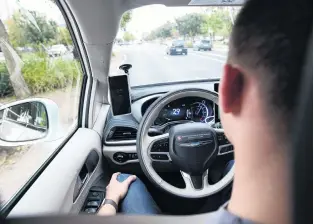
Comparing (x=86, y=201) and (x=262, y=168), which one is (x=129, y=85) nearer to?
(x=86, y=201)

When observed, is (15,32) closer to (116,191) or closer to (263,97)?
(116,191)

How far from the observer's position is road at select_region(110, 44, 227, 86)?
2.26m

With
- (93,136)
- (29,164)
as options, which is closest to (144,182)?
(93,136)

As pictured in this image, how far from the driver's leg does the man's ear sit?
891 millimetres

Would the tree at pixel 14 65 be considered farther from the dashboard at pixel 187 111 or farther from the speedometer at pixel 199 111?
the speedometer at pixel 199 111

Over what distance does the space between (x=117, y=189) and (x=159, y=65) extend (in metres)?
1.20

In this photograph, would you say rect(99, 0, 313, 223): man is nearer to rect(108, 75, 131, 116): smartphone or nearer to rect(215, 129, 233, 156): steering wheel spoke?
rect(215, 129, 233, 156): steering wheel spoke

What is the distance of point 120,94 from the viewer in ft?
7.27

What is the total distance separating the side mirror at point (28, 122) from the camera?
1.26 meters

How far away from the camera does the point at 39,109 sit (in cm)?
157

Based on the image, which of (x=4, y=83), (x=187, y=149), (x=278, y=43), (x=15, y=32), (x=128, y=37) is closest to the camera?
(x=278, y=43)

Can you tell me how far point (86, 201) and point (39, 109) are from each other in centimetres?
53

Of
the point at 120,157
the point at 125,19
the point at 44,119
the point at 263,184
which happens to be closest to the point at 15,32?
the point at 44,119

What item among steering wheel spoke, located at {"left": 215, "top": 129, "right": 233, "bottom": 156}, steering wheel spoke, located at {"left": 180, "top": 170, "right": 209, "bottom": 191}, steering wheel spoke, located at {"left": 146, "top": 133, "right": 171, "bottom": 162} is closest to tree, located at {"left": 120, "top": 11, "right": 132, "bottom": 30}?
steering wheel spoke, located at {"left": 146, "top": 133, "right": 171, "bottom": 162}
